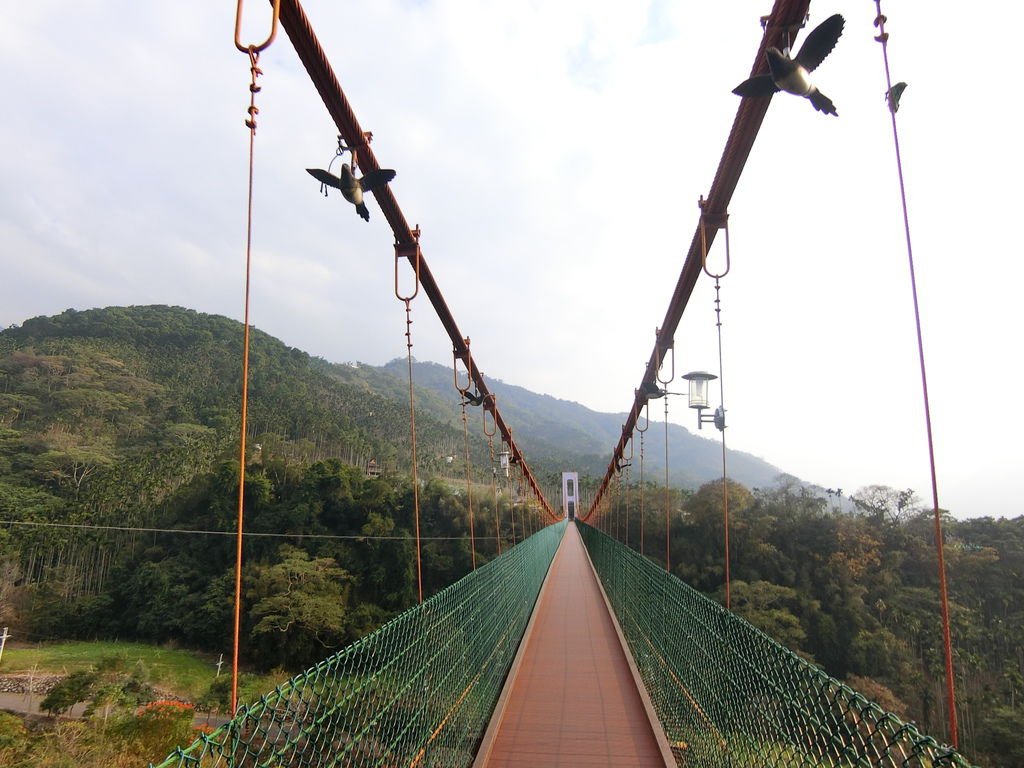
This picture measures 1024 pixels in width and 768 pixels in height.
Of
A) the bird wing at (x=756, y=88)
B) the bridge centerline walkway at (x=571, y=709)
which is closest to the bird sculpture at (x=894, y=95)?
Answer: the bird wing at (x=756, y=88)

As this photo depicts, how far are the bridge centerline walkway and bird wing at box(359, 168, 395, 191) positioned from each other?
7.49 feet

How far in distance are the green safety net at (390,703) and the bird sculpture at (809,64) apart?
183 cm

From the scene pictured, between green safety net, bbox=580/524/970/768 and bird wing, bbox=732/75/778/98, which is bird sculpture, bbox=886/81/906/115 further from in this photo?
green safety net, bbox=580/524/970/768

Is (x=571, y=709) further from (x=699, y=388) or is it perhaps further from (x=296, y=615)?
(x=296, y=615)

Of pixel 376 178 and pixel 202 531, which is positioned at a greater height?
pixel 376 178

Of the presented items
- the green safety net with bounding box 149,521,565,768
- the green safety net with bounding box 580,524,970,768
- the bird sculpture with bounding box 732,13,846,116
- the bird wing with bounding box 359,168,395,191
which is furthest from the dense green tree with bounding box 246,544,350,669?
the bird sculpture with bounding box 732,13,846,116

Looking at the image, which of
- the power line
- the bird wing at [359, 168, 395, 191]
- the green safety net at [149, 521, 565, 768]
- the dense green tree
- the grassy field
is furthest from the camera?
the power line

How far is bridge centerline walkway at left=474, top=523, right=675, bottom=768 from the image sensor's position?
206cm

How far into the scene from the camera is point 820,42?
1532 millimetres

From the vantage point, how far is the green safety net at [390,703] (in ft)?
2.79

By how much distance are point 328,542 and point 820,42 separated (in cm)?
Result: 2495

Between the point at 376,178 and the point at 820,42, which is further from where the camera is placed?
the point at 376,178

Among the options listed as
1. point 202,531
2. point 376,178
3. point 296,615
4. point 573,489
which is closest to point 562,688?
point 376,178

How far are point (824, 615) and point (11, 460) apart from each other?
120 ft
